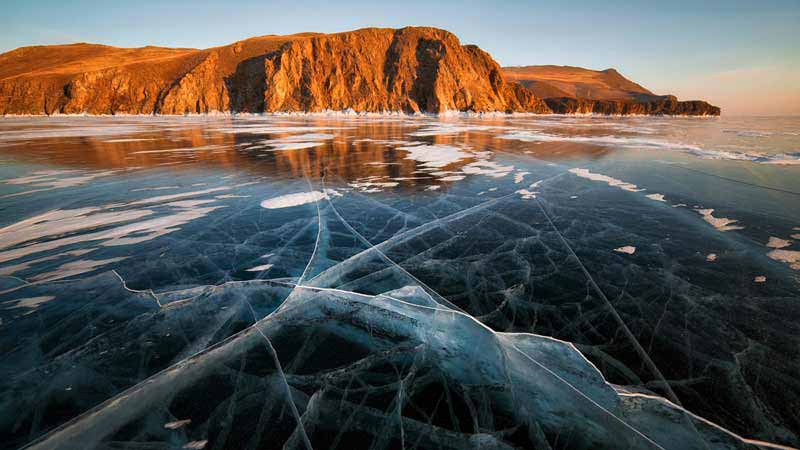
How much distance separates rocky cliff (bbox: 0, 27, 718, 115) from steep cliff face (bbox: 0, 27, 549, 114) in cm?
22

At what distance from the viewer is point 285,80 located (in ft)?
225

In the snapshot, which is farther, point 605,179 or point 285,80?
point 285,80

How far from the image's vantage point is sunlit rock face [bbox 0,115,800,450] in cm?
164

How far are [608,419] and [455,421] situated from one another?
2.66 feet

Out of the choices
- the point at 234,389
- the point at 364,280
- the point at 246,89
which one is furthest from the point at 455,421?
the point at 246,89

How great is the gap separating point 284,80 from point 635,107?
115 metres

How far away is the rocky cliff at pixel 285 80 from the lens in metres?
66.6

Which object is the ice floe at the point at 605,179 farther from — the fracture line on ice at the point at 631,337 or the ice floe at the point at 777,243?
the fracture line on ice at the point at 631,337

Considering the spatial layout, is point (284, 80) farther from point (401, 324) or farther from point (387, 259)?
point (401, 324)

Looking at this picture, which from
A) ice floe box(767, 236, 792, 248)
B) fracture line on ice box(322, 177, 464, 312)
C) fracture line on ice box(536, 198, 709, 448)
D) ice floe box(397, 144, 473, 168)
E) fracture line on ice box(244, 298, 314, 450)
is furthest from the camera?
ice floe box(397, 144, 473, 168)

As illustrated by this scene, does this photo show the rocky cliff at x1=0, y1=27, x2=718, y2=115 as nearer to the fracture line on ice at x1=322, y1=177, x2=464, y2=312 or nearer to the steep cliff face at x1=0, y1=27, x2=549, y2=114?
the steep cliff face at x1=0, y1=27, x2=549, y2=114

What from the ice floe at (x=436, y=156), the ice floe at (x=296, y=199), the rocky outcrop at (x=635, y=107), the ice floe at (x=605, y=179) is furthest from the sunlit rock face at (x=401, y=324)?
the rocky outcrop at (x=635, y=107)

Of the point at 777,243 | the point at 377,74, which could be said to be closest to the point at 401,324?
the point at 777,243

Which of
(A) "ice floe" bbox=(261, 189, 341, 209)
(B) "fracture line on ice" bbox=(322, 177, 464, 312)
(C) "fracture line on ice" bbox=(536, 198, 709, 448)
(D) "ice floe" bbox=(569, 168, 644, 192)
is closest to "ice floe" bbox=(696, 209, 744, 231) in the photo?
(D) "ice floe" bbox=(569, 168, 644, 192)
